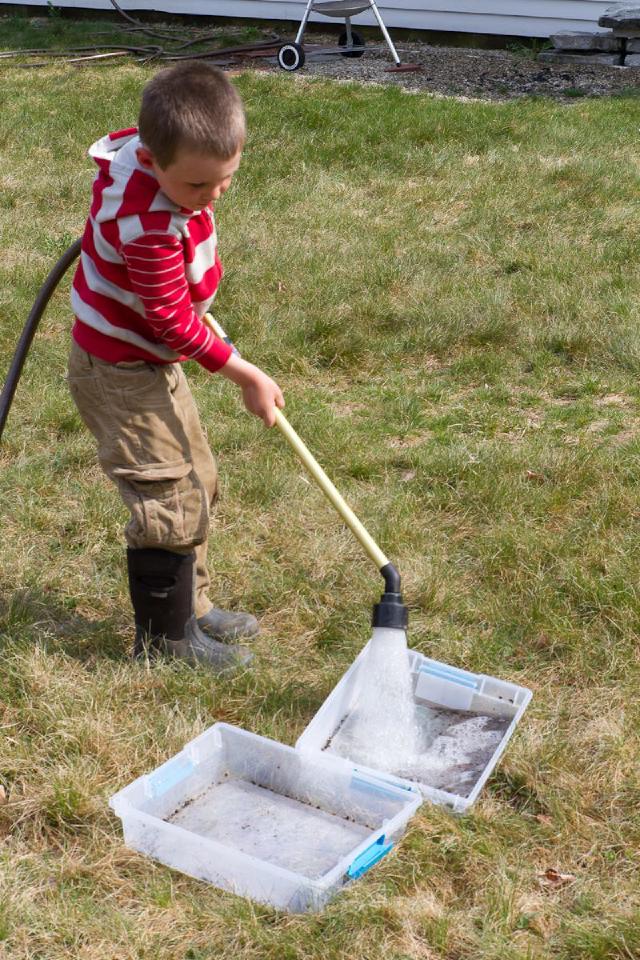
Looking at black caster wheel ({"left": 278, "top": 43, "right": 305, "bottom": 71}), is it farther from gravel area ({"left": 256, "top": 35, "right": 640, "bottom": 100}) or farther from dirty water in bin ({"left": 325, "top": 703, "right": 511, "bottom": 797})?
dirty water in bin ({"left": 325, "top": 703, "right": 511, "bottom": 797})

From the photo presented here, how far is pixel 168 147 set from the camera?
8.47 ft

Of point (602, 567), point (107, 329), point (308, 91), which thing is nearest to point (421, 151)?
point (308, 91)

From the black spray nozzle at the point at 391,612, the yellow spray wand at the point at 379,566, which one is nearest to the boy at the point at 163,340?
the yellow spray wand at the point at 379,566

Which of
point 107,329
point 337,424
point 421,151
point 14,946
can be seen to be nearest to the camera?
point 14,946

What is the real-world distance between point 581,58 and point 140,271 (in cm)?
954

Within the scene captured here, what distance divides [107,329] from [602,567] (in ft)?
5.85

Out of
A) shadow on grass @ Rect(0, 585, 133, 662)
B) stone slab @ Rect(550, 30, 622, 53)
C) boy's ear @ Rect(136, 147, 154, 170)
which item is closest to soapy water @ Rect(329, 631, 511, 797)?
shadow on grass @ Rect(0, 585, 133, 662)

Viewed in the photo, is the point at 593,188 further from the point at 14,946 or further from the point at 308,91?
the point at 14,946

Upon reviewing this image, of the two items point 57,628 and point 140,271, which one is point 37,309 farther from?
point 57,628

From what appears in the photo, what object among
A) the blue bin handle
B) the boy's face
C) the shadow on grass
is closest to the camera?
the blue bin handle

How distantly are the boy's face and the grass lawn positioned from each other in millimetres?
1304

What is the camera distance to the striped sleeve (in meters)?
2.70

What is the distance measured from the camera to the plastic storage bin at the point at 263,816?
248cm

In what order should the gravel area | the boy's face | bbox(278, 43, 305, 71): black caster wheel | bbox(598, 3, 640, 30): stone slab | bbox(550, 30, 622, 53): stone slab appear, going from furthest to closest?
bbox(550, 30, 622, 53): stone slab → bbox(278, 43, 305, 71): black caster wheel → bbox(598, 3, 640, 30): stone slab → the gravel area → the boy's face
